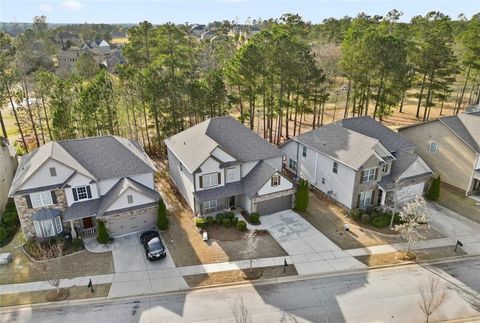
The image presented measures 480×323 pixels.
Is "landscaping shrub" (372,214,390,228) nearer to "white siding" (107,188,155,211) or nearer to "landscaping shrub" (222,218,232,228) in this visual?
"landscaping shrub" (222,218,232,228)

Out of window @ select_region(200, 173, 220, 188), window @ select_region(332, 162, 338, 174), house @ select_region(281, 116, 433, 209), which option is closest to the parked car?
window @ select_region(200, 173, 220, 188)

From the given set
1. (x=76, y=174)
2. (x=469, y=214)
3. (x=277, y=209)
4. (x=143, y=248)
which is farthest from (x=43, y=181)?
(x=469, y=214)

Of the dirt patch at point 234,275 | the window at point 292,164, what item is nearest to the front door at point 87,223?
the dirt patch at point 234,275

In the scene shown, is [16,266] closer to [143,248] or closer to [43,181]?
[43,181]

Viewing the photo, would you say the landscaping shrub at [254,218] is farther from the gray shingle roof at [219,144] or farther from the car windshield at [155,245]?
the car windshield at [155,245]

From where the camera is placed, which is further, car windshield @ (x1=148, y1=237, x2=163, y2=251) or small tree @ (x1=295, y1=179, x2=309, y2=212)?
small tree @ (x1=295, y1=179, x2=309, y2=212)
